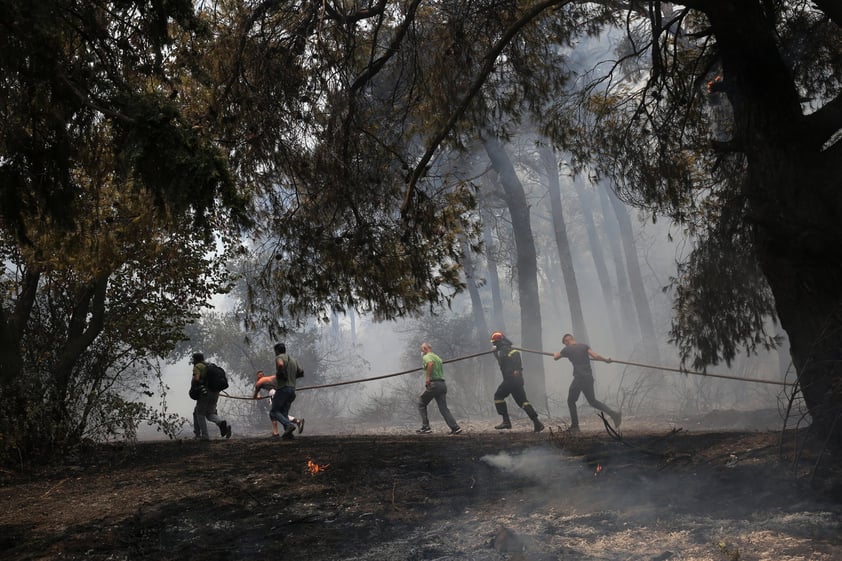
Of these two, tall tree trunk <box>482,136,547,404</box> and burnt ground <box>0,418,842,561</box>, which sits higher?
tall tree trunk <box>482,136,547,404</box>

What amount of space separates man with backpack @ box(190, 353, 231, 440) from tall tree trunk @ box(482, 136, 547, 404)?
1040 cm

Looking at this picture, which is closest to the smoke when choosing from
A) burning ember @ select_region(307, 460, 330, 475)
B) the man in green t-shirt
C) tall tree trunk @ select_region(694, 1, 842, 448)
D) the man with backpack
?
burning ember @ select_region(307, 460, 330, 475)

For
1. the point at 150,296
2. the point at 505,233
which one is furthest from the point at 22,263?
the point at 505,233

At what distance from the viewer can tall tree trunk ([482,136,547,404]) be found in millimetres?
21625

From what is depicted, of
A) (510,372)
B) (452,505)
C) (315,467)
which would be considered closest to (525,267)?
(510,372)

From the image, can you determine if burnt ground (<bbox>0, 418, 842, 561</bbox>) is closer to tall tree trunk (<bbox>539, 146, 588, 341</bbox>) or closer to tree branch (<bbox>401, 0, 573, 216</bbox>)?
tree branch (<bbox>401, 0, 573, 216</bbox>)

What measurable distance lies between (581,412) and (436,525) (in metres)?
17.1

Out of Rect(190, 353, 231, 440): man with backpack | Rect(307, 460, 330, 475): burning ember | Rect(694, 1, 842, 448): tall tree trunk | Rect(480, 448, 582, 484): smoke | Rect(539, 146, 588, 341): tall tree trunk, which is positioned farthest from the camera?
Rect(539, 146, 588, 341): tall tree trunk

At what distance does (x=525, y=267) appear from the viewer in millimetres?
22188

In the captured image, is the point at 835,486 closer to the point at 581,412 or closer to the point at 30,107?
the point at 30,107

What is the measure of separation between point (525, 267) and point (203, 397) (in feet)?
37.9

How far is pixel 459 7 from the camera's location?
8523 mm

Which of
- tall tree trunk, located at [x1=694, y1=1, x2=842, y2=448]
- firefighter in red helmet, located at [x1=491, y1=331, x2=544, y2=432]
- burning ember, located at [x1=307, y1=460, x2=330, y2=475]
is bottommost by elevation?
burning ember, located at [x1=307, y1=460, x2=330, y2=475]

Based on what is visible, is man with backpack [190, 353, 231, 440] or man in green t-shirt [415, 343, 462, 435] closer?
man with backpack [190, 353, 231, 440]
